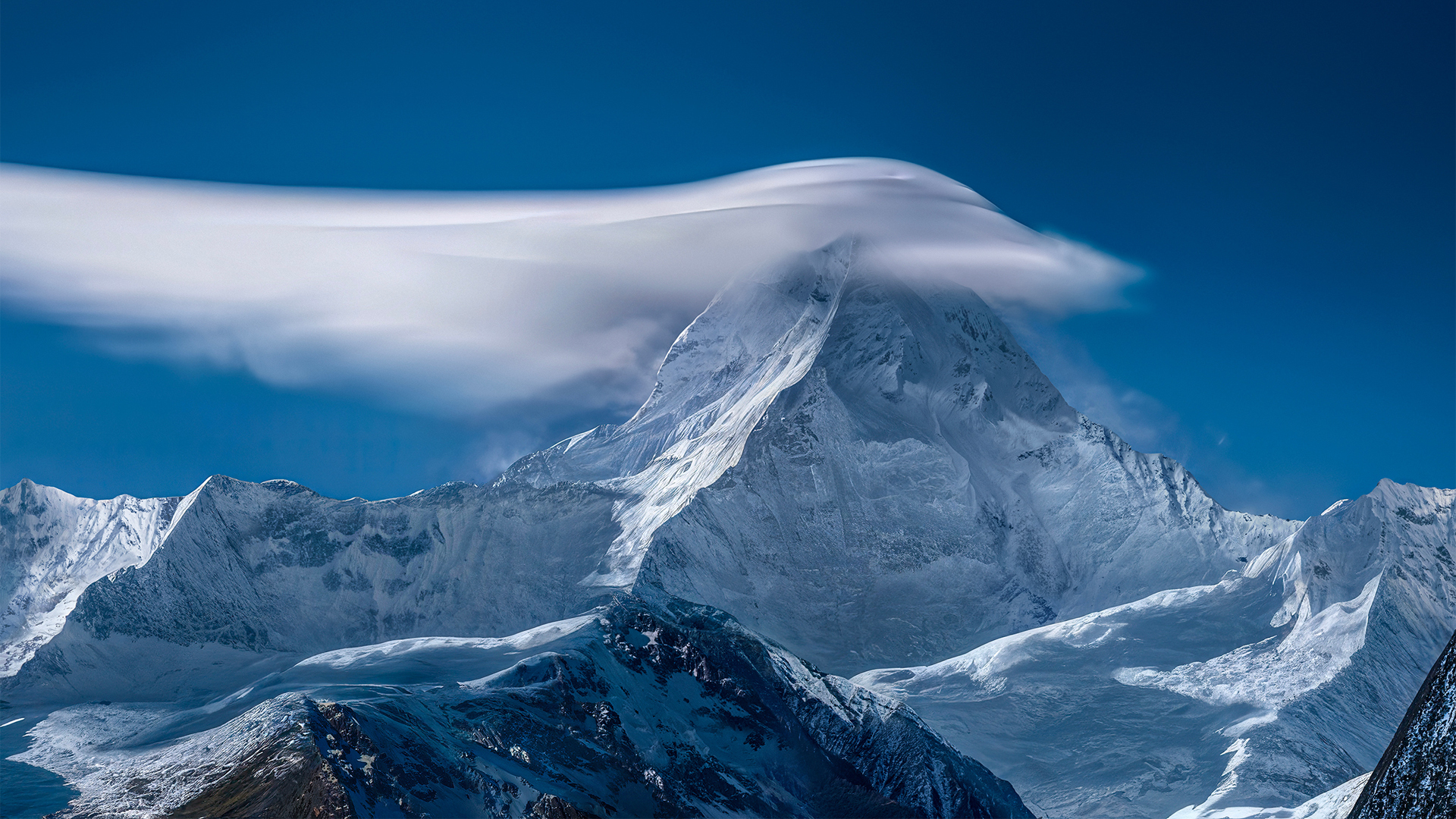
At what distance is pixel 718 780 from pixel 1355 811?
366ft

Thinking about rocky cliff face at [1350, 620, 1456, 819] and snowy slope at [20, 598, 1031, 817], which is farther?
snowy slope at [20, 598, 1031, 817]

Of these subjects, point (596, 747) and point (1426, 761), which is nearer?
point (1426, 761)

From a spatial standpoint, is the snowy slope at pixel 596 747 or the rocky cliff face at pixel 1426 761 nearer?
the rocky cliff face at pixel 1426 761

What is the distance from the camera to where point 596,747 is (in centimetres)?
14662

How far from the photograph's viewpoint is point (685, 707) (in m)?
164

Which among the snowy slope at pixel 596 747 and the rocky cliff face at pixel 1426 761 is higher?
the snowy slope at pixel 596 747

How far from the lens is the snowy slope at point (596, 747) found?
398 ft

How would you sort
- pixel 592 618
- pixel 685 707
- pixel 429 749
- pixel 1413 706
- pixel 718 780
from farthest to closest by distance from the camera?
pixel 592 618 → pixel 685 707 → pixel 718 780 → pixel 429 749 → pixel 1413 706

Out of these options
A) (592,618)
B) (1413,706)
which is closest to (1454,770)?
(1413,706)

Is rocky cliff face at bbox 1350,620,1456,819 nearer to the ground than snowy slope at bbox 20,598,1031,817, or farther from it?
nearer to the ground

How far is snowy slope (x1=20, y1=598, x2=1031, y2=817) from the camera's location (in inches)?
4779

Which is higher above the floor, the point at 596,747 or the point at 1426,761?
the point at 596,747

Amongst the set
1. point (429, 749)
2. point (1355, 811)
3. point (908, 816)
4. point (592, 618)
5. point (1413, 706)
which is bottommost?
point (1355, 811)

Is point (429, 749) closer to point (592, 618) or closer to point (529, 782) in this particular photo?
point (529, 782)
